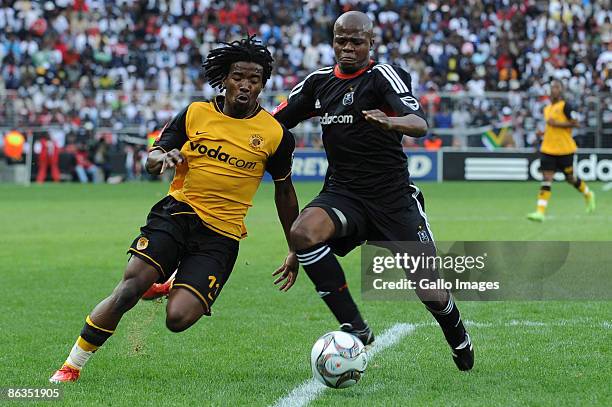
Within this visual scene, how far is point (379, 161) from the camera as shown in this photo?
6.94 meters

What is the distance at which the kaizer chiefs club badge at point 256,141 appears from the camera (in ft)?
22.7

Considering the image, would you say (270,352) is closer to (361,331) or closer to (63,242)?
(361,331)

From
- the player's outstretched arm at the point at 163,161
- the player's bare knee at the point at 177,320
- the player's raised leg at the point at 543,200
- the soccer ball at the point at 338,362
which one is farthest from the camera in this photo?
the player's raised leg at the point at 543,200

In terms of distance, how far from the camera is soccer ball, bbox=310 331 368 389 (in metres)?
6.21

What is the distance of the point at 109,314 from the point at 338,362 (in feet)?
4.67

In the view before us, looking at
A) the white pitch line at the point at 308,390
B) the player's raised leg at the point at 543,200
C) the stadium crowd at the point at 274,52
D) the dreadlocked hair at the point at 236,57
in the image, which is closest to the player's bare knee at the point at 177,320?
the white pitch line at the point at 308,390

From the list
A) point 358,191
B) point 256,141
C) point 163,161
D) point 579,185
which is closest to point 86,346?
point 163,161

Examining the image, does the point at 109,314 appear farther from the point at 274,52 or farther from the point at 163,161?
the point at 274,52

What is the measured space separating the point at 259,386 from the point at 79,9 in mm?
33826

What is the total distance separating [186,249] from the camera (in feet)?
22.5

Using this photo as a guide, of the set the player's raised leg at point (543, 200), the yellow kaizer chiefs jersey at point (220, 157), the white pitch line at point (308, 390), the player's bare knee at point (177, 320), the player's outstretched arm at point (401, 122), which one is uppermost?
the player's outstretched arm at point (401, 122)

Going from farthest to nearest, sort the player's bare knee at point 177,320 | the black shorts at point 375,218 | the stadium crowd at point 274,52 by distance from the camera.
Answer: the stadium crowd at point 274,52
the black shorts at point 375,218
the player's bare knee at point 177,320

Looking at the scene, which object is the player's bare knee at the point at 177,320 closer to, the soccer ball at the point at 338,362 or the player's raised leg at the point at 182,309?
the player's raised leg at the point at 182,309

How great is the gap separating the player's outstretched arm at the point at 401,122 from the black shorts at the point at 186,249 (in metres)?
1.38
